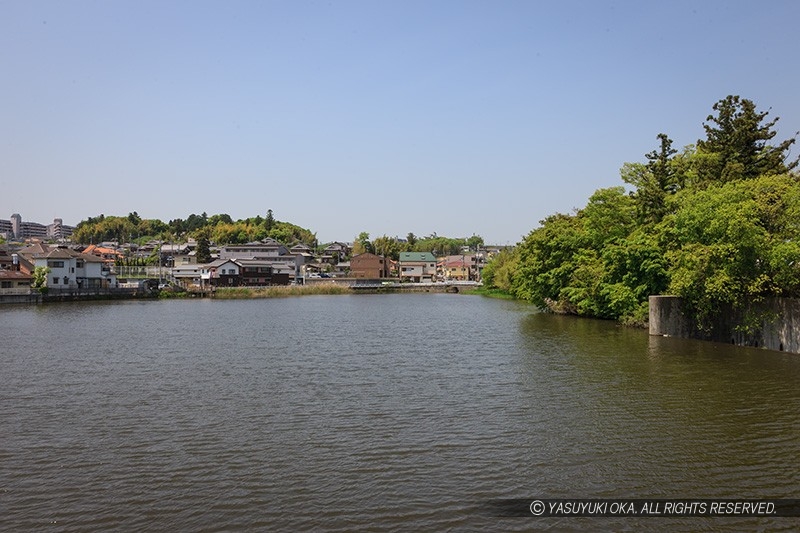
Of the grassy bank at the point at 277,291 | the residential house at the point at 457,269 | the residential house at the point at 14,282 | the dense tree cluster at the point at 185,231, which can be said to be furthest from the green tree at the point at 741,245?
the dense tree cluster at the point at 185,231

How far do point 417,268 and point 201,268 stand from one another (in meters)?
54.0

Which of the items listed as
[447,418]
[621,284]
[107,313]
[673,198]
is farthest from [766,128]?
[107,313]

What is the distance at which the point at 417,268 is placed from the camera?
138 meters

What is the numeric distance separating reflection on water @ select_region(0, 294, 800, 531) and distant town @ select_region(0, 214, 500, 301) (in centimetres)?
5343

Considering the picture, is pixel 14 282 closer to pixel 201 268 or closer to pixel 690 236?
pixel 201 268

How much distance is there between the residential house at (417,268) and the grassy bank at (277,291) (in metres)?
36.7

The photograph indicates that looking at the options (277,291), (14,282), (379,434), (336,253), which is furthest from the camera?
(336,253)

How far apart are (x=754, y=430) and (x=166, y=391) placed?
682 inches

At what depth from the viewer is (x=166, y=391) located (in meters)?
18.8

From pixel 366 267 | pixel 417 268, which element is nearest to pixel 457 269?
pixel 417 268

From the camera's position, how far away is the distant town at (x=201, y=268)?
73500 millimetres

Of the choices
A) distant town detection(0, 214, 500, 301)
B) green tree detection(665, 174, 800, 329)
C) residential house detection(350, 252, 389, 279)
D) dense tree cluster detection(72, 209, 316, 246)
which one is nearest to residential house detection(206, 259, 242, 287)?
distant town detection(0, 214, 500, 301)

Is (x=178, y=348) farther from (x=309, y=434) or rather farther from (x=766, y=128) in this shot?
(x=766, y=128)

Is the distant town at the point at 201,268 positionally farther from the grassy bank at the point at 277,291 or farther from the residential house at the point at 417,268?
the grassy bank at the point at 277,291
